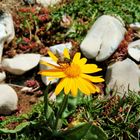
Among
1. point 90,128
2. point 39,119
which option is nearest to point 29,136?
point 39,119

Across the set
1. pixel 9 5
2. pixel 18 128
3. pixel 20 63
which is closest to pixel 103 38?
pixel 20 63

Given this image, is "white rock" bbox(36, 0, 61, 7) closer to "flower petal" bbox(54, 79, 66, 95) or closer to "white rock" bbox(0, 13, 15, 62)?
"white rock" bbox(0, 13, 15, 62)

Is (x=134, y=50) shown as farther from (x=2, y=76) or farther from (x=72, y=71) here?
(x=72, y=71)

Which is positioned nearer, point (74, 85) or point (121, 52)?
point (74, 85)

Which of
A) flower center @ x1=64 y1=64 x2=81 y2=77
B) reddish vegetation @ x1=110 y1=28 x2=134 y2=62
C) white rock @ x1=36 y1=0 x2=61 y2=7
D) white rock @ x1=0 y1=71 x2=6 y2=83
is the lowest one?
white rock @ x1=0 y1=71 x2=6 y2=83

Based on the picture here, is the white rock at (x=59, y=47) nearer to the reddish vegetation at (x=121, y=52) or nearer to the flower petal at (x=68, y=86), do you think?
the reddish vegetation at (x=121, y=52)

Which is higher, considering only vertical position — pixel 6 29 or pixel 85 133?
pixel 6 29

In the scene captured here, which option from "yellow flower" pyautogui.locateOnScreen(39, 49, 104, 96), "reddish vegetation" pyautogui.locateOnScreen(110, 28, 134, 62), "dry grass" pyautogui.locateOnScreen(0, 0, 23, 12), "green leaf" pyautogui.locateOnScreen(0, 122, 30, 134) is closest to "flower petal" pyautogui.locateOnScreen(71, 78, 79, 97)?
"yellow flower" pyautogui.locateOnScreen(39, 49, 104, 96)
